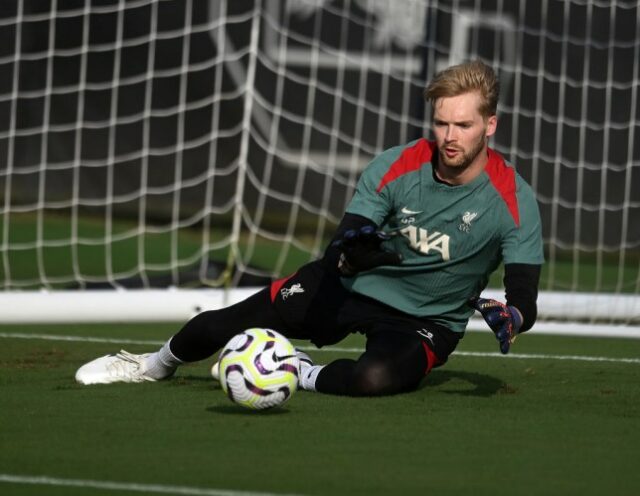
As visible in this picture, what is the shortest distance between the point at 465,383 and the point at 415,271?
0.74 metres

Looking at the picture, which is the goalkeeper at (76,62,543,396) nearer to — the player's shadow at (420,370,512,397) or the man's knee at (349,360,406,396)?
the man's knee at (349,360,406,396)

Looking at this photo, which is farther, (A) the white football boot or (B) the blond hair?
(A) the white football boot

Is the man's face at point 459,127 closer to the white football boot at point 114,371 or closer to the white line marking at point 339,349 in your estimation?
the white football boot at point 114,371

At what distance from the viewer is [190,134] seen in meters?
15.1

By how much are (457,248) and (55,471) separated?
7.67 ft

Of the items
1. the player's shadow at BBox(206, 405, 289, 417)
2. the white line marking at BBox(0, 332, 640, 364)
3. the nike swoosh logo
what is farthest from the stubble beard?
the white line marking at BBox(0, 332, 640, 364)

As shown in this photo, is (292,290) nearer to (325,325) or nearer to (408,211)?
(325,325)

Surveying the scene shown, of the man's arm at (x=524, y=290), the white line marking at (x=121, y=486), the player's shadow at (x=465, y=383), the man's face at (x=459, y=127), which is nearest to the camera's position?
the white line marking at (x=121, y=486)

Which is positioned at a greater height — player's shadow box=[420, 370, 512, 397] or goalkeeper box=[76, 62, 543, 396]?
goalkeeper box=[76, 62, 543, 396]

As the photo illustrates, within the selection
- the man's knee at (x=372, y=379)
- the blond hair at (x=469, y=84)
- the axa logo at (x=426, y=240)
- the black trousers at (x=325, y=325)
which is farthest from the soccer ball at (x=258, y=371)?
the blond hair at (x=469, y=84)

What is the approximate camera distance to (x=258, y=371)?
5.44 metres

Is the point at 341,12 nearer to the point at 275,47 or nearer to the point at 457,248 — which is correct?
the point at 275,47

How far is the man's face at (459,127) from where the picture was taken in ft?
19.2

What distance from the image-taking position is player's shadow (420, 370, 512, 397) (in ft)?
20.8
